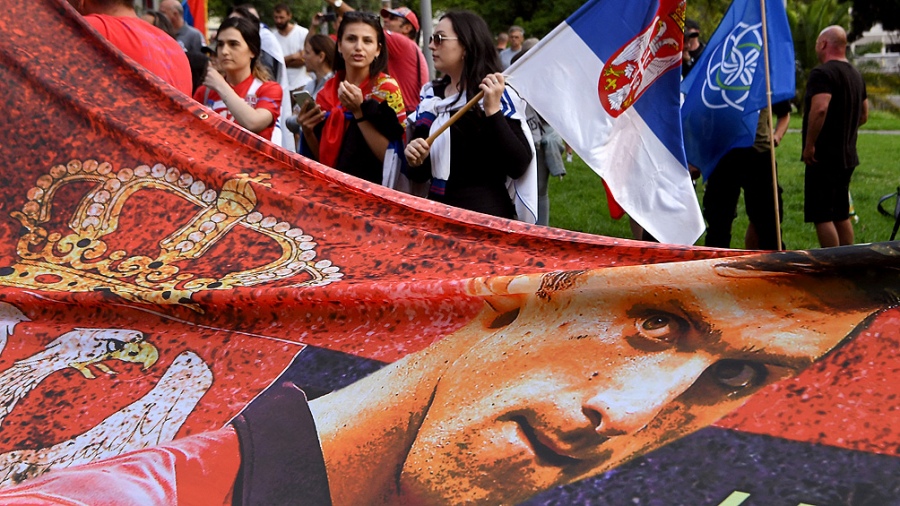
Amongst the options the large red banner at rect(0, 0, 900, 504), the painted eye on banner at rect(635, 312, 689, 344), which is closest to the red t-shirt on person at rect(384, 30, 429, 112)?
the large red banner at rect(0, 0, 900, 504)

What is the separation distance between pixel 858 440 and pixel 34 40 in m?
2.74

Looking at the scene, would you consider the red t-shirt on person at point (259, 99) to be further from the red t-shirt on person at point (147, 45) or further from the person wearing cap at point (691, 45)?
the person wearing cap at point (691, 45)

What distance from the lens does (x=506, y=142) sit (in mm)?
3465

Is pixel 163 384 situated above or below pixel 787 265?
below

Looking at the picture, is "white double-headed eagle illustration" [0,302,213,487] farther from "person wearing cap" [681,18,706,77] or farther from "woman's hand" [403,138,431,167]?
"person wearing cap" [681,18,706,77]

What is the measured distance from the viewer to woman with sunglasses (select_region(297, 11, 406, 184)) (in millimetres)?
3852

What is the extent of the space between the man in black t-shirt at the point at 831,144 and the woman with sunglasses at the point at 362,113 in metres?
3.25

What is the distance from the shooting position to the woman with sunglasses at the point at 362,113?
3.85m

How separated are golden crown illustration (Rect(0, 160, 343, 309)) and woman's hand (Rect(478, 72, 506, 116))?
982 mm

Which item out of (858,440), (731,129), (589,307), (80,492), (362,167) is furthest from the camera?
(731,129)

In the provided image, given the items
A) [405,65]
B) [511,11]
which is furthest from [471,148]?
[511,11]

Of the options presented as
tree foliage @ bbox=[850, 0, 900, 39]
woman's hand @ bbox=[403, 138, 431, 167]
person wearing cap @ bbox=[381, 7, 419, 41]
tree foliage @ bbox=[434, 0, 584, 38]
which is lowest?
tree foliage @ bbox=[434, 0, 584, 38]

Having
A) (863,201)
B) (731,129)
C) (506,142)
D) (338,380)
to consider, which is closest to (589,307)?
(338,380)

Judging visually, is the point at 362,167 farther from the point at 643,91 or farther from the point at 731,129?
the point at 731,129
